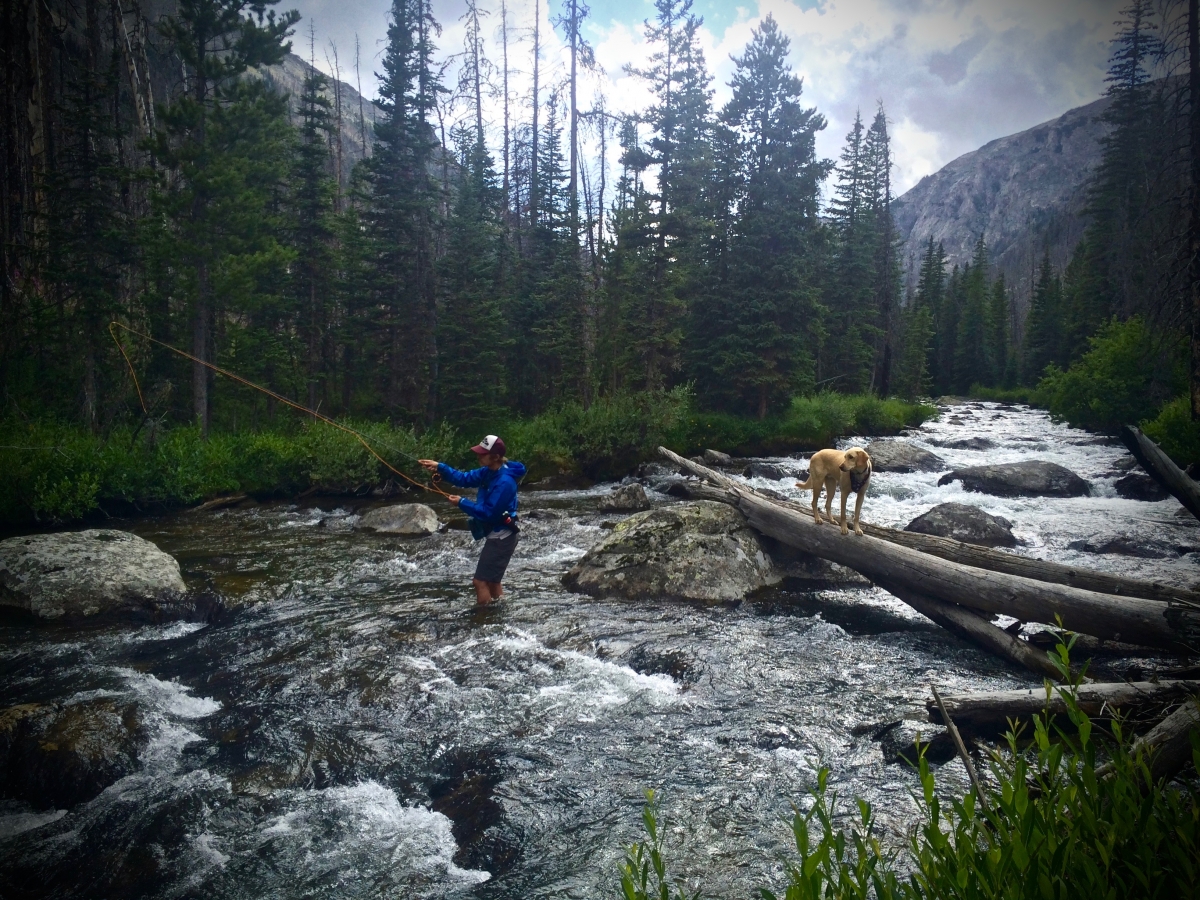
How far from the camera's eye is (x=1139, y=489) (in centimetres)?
1680

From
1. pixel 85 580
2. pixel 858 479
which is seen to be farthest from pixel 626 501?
pixel 85 580

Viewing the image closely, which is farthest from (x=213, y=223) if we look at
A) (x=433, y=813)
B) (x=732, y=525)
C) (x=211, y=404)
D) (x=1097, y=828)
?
(x=1097, y=828)

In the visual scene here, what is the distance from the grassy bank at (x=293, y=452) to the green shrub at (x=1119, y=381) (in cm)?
1023

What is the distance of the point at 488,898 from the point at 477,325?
23.9m

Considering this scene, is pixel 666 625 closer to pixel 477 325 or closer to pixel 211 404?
pixel 477 325

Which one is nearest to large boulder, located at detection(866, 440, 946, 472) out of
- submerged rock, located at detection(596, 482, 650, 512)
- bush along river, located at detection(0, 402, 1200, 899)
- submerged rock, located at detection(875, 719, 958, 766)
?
Answer: submerged rock, located at detection(596, 482, 650, 512)

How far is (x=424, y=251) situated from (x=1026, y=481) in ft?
70.5

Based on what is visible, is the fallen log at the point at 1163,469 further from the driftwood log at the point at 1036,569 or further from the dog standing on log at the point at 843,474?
the dog standing on log at the point at 843,474

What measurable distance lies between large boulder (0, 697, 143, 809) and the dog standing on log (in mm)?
8019

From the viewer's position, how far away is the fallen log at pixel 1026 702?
4.50 m

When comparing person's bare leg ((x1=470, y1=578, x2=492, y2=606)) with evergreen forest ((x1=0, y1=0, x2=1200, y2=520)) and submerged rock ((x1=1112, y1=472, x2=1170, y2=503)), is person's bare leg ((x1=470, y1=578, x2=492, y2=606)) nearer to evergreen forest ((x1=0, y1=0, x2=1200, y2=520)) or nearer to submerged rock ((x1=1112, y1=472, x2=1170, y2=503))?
evergreen forest ((x1=0, y1=0, x2=1200, y2=520))

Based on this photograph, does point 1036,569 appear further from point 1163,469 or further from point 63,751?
point 63,751

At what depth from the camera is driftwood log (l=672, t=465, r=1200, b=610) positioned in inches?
264

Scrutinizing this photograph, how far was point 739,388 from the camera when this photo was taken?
31172 millimetres
